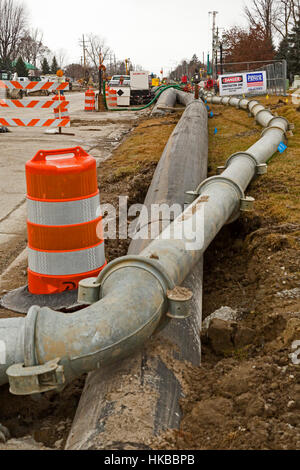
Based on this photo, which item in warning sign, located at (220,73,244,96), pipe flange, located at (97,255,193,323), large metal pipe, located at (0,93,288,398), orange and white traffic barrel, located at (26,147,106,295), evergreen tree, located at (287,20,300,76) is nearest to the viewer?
large metal pipe, located at (0,93,288,398)

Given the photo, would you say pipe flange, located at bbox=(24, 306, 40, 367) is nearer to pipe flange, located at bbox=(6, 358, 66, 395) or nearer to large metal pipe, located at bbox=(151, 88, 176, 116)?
pipe flange, located at bbox=(6, 358, 66, 395)

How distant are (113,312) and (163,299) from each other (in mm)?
322

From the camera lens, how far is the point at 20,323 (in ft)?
8.29

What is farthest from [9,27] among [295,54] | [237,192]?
[237,192]

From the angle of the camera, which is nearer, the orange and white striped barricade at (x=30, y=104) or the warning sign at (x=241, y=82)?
the orange and white striped barricade at (x=30, y=104)

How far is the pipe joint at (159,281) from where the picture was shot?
8.57ft

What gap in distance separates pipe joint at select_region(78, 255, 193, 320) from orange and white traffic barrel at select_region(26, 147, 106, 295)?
997 millimetres

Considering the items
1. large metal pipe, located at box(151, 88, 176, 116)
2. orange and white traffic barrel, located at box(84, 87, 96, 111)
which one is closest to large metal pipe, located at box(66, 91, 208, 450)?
large metal pipe, located at box(151, 88, 176, 116)

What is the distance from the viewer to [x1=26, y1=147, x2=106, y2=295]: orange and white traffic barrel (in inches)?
145

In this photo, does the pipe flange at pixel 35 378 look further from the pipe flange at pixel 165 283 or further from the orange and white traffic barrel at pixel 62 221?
the orange and white traffic barrel at pixel 62 221

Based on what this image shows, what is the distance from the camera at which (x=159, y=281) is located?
267cm

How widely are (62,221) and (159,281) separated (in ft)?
4.43

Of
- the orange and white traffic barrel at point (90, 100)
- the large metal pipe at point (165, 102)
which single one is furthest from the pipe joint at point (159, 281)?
the orange and white traffic barrel at point (90, 100)

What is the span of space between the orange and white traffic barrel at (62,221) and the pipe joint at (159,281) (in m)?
1.00
